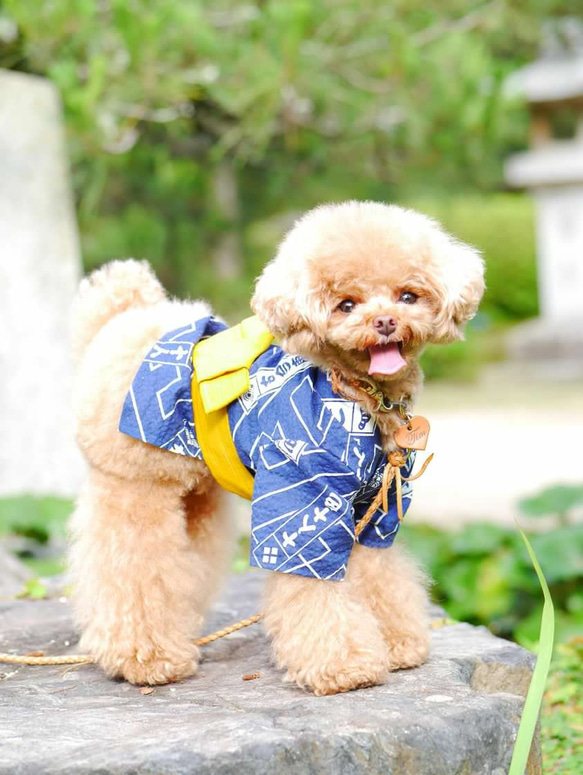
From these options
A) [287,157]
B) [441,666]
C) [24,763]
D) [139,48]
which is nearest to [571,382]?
[287,157]

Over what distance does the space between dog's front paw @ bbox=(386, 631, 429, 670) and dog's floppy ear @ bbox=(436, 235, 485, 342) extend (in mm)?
805

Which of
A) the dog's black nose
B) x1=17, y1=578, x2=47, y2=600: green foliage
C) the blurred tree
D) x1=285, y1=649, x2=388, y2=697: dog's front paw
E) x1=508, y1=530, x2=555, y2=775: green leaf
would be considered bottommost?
x1=17, y1=578, x2=47, y2=600: green foliage

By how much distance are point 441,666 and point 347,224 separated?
116cm

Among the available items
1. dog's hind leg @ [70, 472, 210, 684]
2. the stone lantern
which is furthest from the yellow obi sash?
the stone lantern

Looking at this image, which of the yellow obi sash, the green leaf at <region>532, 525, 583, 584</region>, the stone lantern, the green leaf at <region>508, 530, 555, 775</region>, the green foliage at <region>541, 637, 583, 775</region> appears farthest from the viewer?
the stone lantern

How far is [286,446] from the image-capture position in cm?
224

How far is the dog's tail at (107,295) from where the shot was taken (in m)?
Answer: 2.75

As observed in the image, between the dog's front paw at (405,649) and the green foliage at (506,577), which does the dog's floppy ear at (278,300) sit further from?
the green foliage at (506,577)

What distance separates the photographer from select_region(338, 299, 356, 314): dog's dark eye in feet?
6.98

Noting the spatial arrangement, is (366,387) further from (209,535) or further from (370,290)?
(209,535)

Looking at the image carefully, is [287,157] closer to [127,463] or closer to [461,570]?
[461,570]

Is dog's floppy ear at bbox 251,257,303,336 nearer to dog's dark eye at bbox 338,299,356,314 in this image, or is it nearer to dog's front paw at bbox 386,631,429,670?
dog's dark eye at bbox 338,299,356,314

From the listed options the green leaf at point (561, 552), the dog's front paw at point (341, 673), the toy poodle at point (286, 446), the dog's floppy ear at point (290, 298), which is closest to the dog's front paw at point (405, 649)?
the toy poodle at point (286, 446)

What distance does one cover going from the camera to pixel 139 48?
4.76 meters
